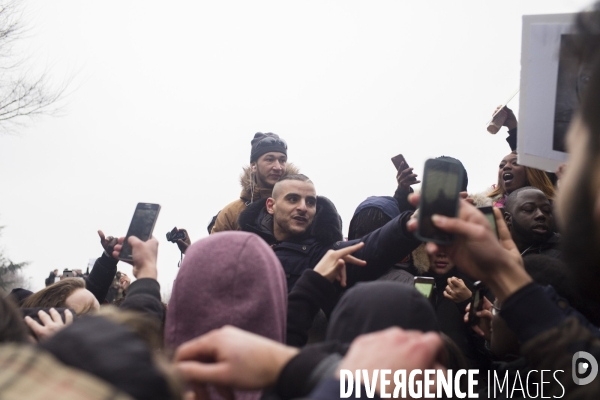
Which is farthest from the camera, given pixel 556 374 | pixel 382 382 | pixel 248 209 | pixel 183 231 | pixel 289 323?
pixel 183 231

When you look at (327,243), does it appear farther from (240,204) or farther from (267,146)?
(267,146)

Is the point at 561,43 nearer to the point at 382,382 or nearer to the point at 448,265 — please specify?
the point at 382,382

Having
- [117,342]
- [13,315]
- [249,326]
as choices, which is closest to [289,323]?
[249,326]

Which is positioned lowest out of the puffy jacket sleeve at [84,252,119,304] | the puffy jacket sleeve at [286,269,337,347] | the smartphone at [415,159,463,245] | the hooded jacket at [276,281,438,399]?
the puffy jacket sleeve at [84,252,119,304]

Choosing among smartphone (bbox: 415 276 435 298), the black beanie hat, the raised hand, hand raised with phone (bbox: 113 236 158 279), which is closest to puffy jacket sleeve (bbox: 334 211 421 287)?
smartphone (bbox: 415 276 435 298)

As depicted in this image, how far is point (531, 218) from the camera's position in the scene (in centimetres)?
385

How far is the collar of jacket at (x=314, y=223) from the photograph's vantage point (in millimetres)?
3898

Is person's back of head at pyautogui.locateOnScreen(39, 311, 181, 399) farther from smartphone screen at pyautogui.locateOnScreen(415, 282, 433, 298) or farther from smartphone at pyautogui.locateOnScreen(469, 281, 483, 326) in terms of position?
smartphone at pyautogui.locateOnScreen(469, 281, 483, 326)

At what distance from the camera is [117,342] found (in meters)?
1.01

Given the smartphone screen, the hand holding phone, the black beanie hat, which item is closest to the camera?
the hand holding phone

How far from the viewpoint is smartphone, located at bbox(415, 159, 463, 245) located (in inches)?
61.5

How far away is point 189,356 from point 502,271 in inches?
32.7

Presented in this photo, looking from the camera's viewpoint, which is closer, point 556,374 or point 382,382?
point 382,382

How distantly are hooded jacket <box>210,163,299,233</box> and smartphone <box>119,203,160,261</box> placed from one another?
86.6 inches
